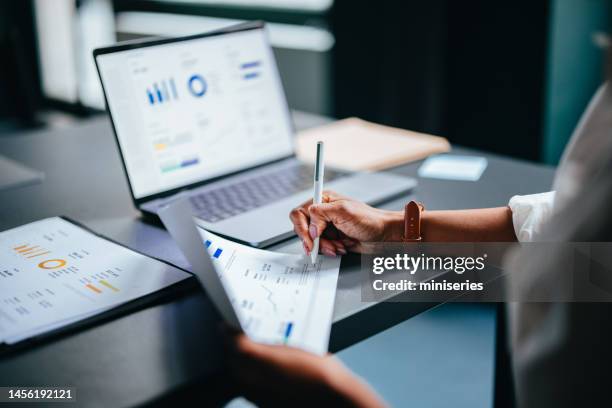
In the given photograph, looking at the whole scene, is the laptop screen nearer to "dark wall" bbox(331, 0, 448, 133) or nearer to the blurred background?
the blurred background

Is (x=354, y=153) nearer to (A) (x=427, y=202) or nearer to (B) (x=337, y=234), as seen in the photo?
(A) (x=427, y=202)

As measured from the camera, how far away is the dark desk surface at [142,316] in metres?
0.68

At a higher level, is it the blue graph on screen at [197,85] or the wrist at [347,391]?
the blue graph on screen at [197,85]

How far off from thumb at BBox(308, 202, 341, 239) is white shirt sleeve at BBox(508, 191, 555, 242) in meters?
0.28

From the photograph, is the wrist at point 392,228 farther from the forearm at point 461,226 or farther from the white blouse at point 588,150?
the white blouse at point 588,150

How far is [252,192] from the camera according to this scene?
1.21 metres

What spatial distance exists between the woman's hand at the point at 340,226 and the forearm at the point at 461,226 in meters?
0.01

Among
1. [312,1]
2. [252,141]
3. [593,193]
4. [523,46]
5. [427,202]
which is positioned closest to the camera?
[593,193]

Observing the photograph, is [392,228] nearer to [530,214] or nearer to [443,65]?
[530,214]

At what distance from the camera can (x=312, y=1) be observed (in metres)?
3.17

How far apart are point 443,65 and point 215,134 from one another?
1722 mm

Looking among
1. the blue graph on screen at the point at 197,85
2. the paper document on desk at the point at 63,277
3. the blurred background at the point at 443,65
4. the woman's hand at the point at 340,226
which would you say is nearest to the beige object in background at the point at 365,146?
the blue graph on screen at the point at 197,85

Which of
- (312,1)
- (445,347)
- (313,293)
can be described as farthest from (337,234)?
(312,1)

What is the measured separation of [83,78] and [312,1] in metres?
1.90
